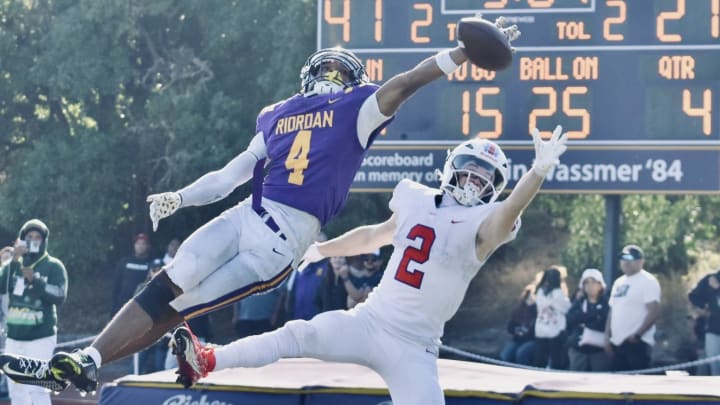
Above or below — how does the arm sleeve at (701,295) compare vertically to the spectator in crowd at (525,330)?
above

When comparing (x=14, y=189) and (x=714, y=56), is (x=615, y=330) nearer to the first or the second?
(x=714, y=56)

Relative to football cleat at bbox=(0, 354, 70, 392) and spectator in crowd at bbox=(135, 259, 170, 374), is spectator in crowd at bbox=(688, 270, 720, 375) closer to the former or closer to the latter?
spectator in crowd at bbox=(135, 259, 170, 374)

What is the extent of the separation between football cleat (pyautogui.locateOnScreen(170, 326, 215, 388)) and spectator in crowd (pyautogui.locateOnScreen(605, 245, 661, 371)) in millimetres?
6054

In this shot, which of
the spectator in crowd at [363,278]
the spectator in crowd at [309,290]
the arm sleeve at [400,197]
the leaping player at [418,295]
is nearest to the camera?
the leaping player at [418,295]

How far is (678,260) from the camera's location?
64.0 feet

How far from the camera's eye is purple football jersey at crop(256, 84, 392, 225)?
6.38 m

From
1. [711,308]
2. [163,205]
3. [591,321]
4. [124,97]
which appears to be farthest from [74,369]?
[124,97]

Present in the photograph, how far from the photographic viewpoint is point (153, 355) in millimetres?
14227

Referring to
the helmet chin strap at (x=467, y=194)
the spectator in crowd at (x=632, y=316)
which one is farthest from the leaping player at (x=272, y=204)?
the spectator in crowd at (x=632, y=316)

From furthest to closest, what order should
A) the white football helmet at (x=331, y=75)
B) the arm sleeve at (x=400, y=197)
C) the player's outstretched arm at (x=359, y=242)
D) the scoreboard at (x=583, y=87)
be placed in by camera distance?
the scoreboard at (x=583, y=87), the player's outstretched arm at (x=359, y=242), the arm sleeve at (x=400, y=197), the white football helmet at (x=331, y=75)

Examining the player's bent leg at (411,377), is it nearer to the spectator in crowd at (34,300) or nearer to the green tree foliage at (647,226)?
the spectator in crowd at (34,300)

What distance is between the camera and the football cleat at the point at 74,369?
586cm

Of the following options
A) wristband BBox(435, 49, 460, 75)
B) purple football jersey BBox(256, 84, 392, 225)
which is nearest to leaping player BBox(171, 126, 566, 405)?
purple football jersey BBox(256, 84, 392, 225)

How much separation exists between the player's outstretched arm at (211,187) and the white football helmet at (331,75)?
1.28ft
